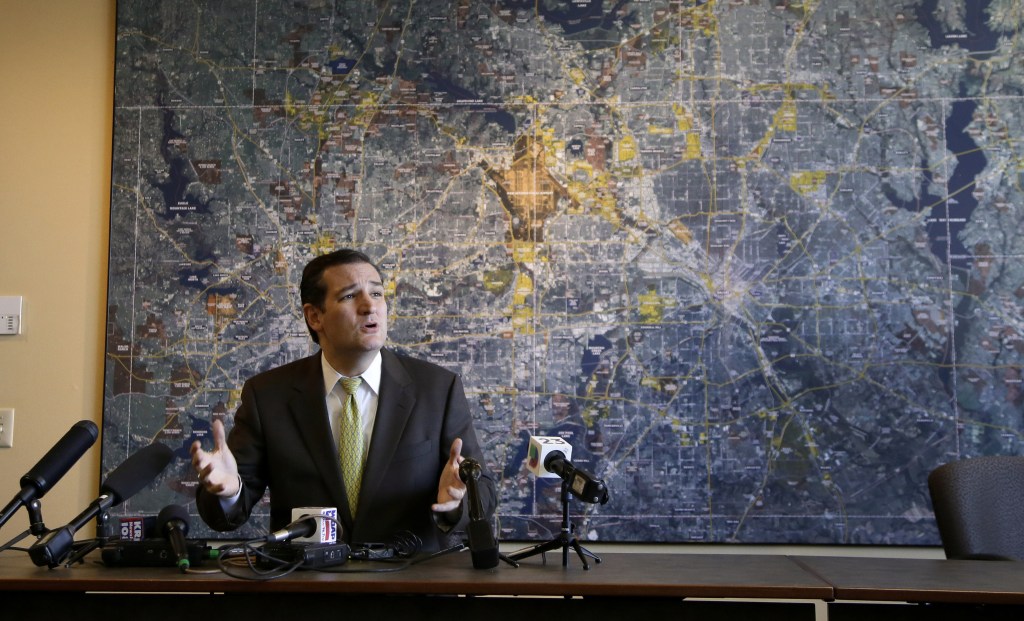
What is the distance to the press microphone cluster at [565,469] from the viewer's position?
1.84 meters

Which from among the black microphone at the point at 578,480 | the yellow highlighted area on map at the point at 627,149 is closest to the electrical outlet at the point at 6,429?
the black microphone at the point at 578,480

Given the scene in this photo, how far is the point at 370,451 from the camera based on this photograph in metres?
2.39

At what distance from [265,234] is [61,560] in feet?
5.08

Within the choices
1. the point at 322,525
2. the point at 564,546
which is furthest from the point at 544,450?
the point at 322,525

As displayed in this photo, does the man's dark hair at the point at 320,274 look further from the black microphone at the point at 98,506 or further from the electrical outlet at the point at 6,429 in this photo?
the electrical outlet at the point at 6,429

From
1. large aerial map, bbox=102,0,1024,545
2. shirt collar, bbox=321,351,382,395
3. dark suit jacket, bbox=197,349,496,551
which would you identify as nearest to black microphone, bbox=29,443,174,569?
dark suit jacket, bbox=197,349,496,551

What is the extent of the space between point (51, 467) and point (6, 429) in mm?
1586

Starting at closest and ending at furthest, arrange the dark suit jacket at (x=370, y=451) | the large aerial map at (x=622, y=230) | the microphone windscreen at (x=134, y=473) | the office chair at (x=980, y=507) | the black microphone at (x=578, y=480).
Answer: the black microphone at (x=578, y=480)
the microphone windscreen at (x=134, y=473)
the dark suit jacket at (x=370, y=451)
the office chair at (x=980, y=507)
the large aerial map at (x=622, y=230)

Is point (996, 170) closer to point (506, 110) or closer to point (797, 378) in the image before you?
point (797, 378)

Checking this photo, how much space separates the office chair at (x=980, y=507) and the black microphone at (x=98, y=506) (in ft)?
6.89

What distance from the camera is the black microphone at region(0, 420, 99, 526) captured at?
1.90 m

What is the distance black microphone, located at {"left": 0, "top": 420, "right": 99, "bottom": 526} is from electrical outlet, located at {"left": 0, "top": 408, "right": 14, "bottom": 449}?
58.7 inches

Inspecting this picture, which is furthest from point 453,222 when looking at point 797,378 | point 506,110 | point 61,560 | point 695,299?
point 61,560

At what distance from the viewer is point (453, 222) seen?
10.6 feet
